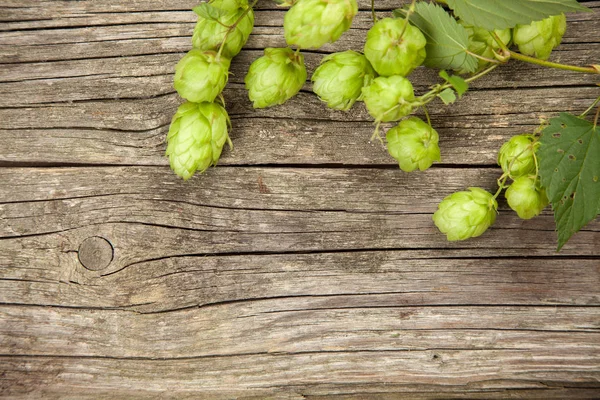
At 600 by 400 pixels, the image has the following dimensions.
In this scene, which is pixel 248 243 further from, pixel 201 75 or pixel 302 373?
pixel 201 75

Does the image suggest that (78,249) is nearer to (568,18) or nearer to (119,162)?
(119,162)

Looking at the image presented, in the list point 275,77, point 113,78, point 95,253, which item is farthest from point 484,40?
point 95,253

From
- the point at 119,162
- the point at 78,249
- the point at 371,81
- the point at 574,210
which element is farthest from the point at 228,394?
the point at 574,210

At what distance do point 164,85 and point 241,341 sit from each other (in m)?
1.16

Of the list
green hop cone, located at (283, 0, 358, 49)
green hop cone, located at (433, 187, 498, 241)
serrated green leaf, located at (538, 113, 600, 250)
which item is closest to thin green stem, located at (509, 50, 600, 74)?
serrated green leaf, located at (538, 113, 600, 250)

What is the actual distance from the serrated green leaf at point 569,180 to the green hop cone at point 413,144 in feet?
1.36

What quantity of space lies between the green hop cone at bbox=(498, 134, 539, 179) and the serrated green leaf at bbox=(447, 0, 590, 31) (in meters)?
0.47

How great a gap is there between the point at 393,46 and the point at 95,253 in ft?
4.92

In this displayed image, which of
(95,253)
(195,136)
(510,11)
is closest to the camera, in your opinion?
(510,11)

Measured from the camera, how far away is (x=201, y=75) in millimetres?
2051

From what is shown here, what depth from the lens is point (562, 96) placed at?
2.44 meters

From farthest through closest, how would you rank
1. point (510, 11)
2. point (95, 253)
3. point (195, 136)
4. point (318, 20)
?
point (95, 253) → point (195, 136) → point (510, 11) → point (318, 20)

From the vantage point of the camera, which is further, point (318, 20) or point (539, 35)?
point (539, 35)

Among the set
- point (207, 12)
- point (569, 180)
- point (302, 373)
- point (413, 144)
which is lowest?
point (302, 373)
